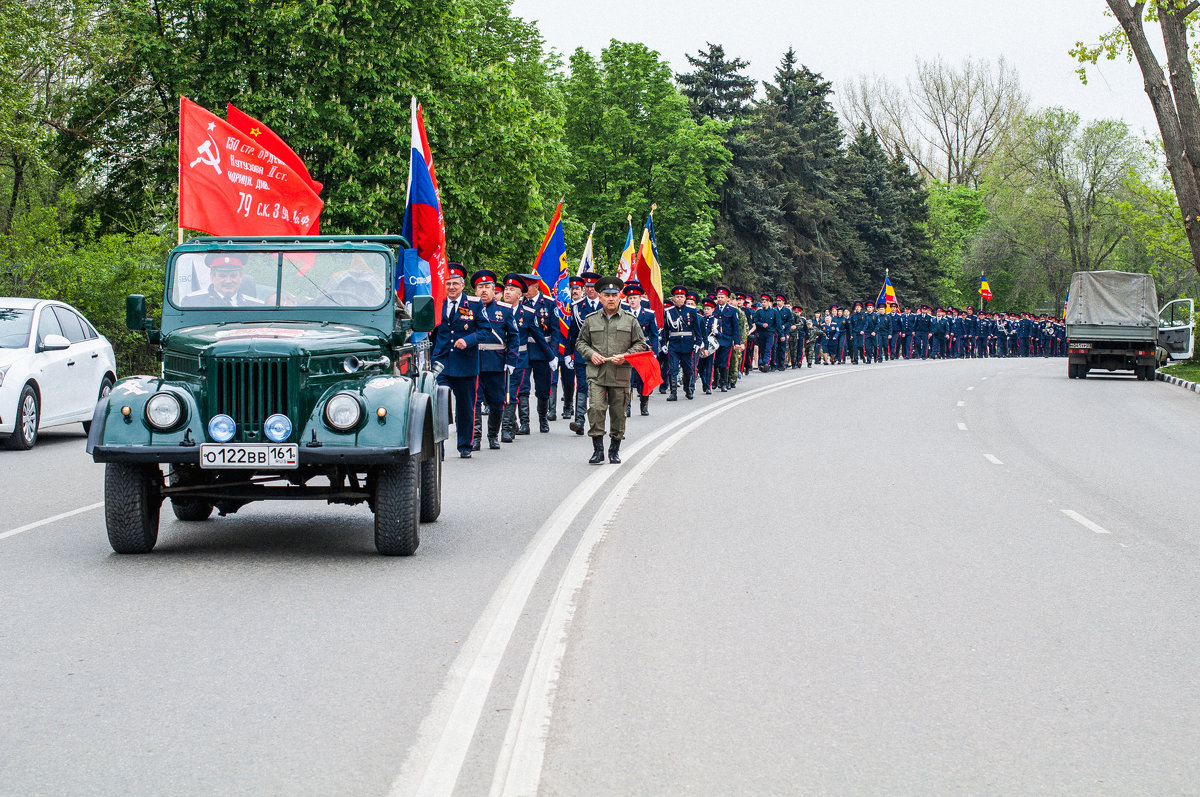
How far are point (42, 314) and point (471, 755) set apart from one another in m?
13.9

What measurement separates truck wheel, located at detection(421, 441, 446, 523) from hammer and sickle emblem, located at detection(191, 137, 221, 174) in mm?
7193

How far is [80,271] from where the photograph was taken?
24.4 meters

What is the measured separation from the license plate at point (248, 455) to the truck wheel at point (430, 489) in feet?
5.30

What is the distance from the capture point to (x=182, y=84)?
33.6 m

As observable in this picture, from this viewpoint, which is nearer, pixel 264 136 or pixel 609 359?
pixel 609 359

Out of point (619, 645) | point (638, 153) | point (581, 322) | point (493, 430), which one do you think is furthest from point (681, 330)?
point (638, 153)

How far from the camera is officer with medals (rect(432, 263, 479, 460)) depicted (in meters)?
14.7

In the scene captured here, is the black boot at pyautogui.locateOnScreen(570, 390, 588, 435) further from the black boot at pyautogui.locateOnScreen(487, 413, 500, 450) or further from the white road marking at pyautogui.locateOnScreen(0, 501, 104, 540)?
the white road marking at pyautogui.locateOnScreen(0, 501, 104, 540)

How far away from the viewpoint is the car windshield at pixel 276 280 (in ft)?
30.1

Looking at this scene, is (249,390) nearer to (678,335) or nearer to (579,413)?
(579,413)

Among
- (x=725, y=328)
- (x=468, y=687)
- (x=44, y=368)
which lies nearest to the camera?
(x=468, y=687)

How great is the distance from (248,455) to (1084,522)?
6213 mm

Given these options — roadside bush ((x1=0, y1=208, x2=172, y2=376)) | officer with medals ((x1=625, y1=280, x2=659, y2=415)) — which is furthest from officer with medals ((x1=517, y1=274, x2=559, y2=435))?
roadside bush ((x1=0, y1=208, x2=172, y2=376))

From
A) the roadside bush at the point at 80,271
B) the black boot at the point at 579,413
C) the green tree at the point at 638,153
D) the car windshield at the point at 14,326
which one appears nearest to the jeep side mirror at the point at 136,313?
the car windshield at the point at 14,326
